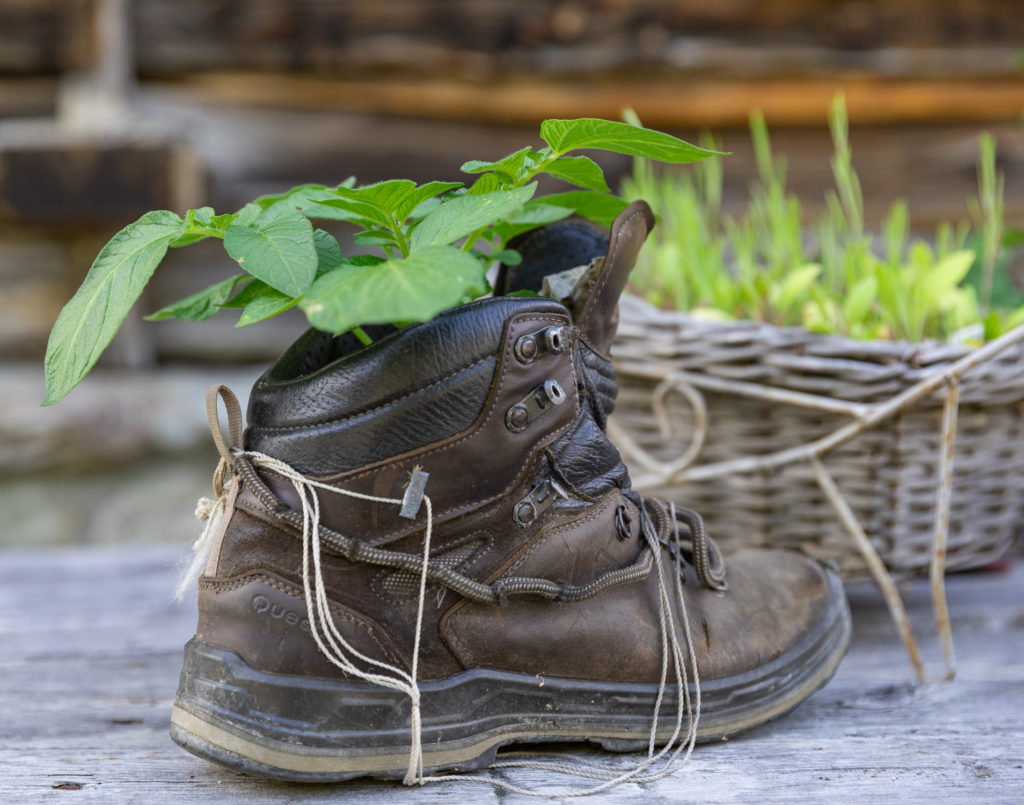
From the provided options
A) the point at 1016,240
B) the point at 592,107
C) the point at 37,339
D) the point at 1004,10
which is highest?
the point at 1004,10

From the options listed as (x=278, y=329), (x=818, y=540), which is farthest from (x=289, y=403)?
(x=278, y=329)

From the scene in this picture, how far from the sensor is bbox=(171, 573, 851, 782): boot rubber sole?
1.91 feet

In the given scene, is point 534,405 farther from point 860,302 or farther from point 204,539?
point 860,302

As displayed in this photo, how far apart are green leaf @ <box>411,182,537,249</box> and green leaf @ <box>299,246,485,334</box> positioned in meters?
0.04

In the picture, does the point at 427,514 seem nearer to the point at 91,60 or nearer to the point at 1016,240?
the point at 1016,240

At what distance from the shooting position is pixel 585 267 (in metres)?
0.72

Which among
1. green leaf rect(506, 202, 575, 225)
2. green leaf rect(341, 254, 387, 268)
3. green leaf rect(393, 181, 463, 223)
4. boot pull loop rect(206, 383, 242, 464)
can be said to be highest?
green leaf rect(393, 181, 463, 223)

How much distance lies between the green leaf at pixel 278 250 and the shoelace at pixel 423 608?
0.33 feet

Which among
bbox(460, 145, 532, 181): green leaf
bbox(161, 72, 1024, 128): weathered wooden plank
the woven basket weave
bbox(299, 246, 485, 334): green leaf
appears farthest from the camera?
bbox(161, 72, 1024, 128): weathered wooden plank

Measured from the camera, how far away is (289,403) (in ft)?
1.97

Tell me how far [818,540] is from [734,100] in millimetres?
1303

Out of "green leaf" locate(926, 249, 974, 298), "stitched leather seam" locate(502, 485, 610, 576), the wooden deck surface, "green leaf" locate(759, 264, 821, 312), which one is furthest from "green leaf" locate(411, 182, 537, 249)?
"green leaf" locate(926, 249, 974, 298)

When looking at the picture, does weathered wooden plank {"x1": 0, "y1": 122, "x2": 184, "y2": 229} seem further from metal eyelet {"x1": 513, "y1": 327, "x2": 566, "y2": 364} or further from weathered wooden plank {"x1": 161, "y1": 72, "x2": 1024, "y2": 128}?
metal eyelet {"x1": 513, "y1": 327, "x2": 566, "y2": 364}

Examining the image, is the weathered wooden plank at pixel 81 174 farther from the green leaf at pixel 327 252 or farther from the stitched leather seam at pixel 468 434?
→ the stitched leather seam at pixel 468 434
